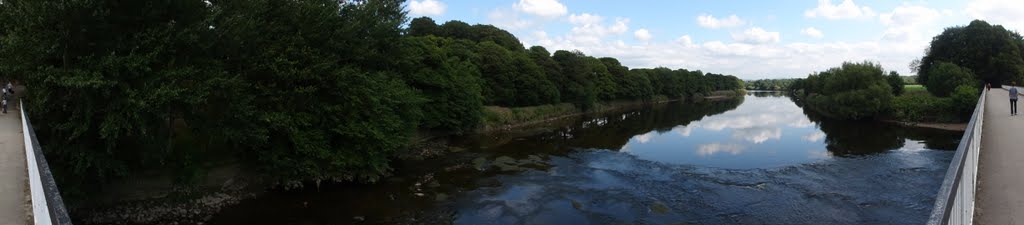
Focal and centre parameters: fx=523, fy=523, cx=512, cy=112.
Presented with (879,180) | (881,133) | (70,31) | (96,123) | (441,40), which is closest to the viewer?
(70,31)

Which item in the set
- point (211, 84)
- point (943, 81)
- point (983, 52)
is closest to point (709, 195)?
point (211, 84)

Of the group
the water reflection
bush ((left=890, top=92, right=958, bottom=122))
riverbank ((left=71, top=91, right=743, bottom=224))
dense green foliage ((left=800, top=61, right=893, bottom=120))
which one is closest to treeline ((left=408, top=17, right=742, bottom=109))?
the water reflection

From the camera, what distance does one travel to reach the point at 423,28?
89.3m

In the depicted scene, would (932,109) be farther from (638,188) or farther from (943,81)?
(638,188)

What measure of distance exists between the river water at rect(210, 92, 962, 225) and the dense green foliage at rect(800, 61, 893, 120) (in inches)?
824

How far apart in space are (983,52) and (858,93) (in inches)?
825

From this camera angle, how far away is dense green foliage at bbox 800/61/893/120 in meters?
60.2

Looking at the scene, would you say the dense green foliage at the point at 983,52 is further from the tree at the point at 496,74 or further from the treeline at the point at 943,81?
the tree at the point at 496,74

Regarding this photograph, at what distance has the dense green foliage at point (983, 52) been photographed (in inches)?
2527

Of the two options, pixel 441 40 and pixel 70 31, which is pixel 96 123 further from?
pixel 441 40

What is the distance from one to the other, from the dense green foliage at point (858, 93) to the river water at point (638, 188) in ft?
68.6

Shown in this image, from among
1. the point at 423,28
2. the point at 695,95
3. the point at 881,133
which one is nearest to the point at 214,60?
the point at 881,133

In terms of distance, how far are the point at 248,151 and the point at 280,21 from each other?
6.26 meters

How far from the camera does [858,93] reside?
203 ft
